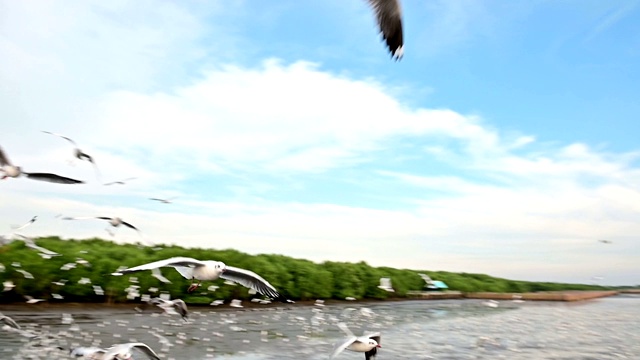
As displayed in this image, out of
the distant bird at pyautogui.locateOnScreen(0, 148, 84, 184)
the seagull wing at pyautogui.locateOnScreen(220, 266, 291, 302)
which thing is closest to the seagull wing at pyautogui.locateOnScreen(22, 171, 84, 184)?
the distant bird at pyautogui.locateOnScreen(0, 148, 84, 184)

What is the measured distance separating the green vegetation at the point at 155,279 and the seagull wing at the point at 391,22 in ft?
43.0

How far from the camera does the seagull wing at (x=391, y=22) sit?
10.1 m

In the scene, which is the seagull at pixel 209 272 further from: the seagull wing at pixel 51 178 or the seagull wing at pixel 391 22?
the seagull wing at pixel 391 22

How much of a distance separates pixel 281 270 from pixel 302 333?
8.50 meters

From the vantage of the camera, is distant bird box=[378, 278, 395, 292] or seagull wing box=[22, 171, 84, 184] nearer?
seagull wing box=[22, 171, 84, 184]

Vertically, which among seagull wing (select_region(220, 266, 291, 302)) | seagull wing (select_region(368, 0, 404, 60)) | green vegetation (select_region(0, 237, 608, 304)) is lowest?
seagull wing (select_region(220, 266, 291, 302))

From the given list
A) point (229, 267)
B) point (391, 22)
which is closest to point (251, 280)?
point (229, 267)

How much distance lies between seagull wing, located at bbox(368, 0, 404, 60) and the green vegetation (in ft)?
43.0

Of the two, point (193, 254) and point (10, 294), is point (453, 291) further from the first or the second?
point (10, 294)

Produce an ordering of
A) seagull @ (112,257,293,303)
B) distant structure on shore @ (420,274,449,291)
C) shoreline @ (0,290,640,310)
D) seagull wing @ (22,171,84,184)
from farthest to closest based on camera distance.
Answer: distant structure on shore @ (420,274,449,291)
shoreline @ (0,290,640,310)
seagull wing @ (22,171,84,184)
seagull @ (112,257,293,303)

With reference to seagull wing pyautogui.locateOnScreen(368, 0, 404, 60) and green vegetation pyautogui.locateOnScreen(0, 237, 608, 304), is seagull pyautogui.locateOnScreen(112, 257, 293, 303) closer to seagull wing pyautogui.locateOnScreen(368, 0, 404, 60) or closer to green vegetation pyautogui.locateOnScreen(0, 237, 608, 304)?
seagull wing pyautogui.locateOnScreen(368, 0, 404, 60)

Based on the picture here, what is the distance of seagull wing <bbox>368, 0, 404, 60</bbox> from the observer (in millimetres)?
10125

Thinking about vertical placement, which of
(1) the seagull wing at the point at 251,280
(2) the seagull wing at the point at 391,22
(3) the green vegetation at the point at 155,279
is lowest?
(1) the seagull wing at the point at 251,280

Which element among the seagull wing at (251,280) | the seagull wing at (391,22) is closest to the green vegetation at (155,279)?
the seagull wing at (251,280)
